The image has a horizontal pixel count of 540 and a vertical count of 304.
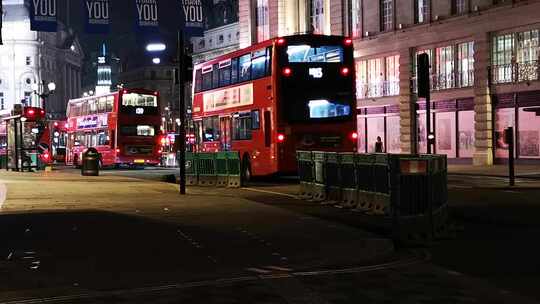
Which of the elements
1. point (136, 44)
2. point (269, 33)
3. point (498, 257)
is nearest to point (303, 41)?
point (498, 257)

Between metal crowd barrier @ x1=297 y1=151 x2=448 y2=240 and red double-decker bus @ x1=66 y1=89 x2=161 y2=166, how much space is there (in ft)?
83.2

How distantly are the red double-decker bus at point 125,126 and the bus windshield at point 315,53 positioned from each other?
68.9ft

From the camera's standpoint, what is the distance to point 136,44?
154m

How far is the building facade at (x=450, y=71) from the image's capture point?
3706cm

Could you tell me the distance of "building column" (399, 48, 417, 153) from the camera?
4397cm

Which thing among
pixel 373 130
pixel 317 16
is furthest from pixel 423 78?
pixel 317 16

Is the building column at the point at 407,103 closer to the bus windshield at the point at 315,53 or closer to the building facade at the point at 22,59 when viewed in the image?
the bus windshield at the point at 315,53

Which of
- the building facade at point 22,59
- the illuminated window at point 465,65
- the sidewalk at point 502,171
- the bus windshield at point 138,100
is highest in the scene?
the building facade at point 22,59

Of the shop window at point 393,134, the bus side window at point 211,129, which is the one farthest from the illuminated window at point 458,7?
the bus side window at point 211,129

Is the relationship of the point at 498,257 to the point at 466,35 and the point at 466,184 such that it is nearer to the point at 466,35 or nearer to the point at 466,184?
the point at 466,184

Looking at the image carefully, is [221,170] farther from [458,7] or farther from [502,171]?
[458,7]

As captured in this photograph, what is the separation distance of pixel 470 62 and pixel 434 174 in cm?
2867

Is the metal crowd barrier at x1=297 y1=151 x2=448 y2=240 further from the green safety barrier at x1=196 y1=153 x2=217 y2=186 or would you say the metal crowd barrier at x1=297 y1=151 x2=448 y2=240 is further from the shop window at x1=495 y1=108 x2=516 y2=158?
the shop window at x1=495 y1=108 x2=516 y2=158

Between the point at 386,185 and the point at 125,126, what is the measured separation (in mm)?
31216
